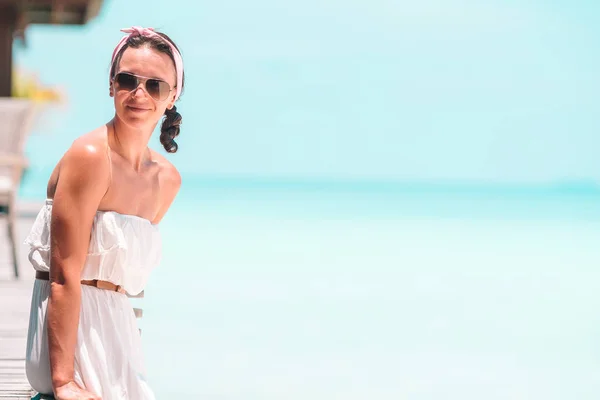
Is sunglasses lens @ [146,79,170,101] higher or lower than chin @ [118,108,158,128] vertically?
higher

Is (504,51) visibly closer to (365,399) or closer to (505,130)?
(505,130)

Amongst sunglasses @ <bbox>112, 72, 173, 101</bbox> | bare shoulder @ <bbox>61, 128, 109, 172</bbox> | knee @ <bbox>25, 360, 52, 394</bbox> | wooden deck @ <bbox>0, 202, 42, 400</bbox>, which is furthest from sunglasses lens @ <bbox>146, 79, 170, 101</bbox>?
wooden deck @ <bbox>0, 202, 42, 400</bbox>

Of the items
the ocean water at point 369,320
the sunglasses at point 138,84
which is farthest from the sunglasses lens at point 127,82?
the ocean water at point 369,320

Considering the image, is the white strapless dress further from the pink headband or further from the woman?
the pink headband

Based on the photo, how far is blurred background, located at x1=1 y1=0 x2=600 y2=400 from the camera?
5.43 m

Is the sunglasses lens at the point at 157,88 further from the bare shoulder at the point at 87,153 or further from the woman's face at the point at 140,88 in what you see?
the bare shoulder at the point at 87,153

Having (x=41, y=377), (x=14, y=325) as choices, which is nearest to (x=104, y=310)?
(x=41, y=377)

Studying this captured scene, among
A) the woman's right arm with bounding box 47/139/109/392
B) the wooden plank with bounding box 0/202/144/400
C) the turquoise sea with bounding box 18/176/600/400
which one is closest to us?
the woman's right arm with bounding box 47/139/109/392

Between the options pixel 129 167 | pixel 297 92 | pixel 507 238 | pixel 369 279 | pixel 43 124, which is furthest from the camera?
pixel 297 92

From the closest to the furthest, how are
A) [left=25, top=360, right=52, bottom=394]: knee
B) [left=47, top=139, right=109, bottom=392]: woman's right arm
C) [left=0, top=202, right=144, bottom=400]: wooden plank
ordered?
[left=47, top=139, right=109, bottom=392]: woman's right arm → [left=25, top=360, right=52, bottom=394]: knee → [left=0, top=202, right=144, bottom=400]: wooden plank

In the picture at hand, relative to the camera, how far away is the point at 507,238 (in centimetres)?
1642

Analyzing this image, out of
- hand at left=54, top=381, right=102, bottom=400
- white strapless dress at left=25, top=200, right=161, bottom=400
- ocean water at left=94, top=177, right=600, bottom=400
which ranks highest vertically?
white strapless dress at left=25, top=200, right=161, bottom=400

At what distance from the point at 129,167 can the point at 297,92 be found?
59815 millimetres

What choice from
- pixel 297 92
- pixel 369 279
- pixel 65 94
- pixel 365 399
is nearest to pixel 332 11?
pixel 297 92
